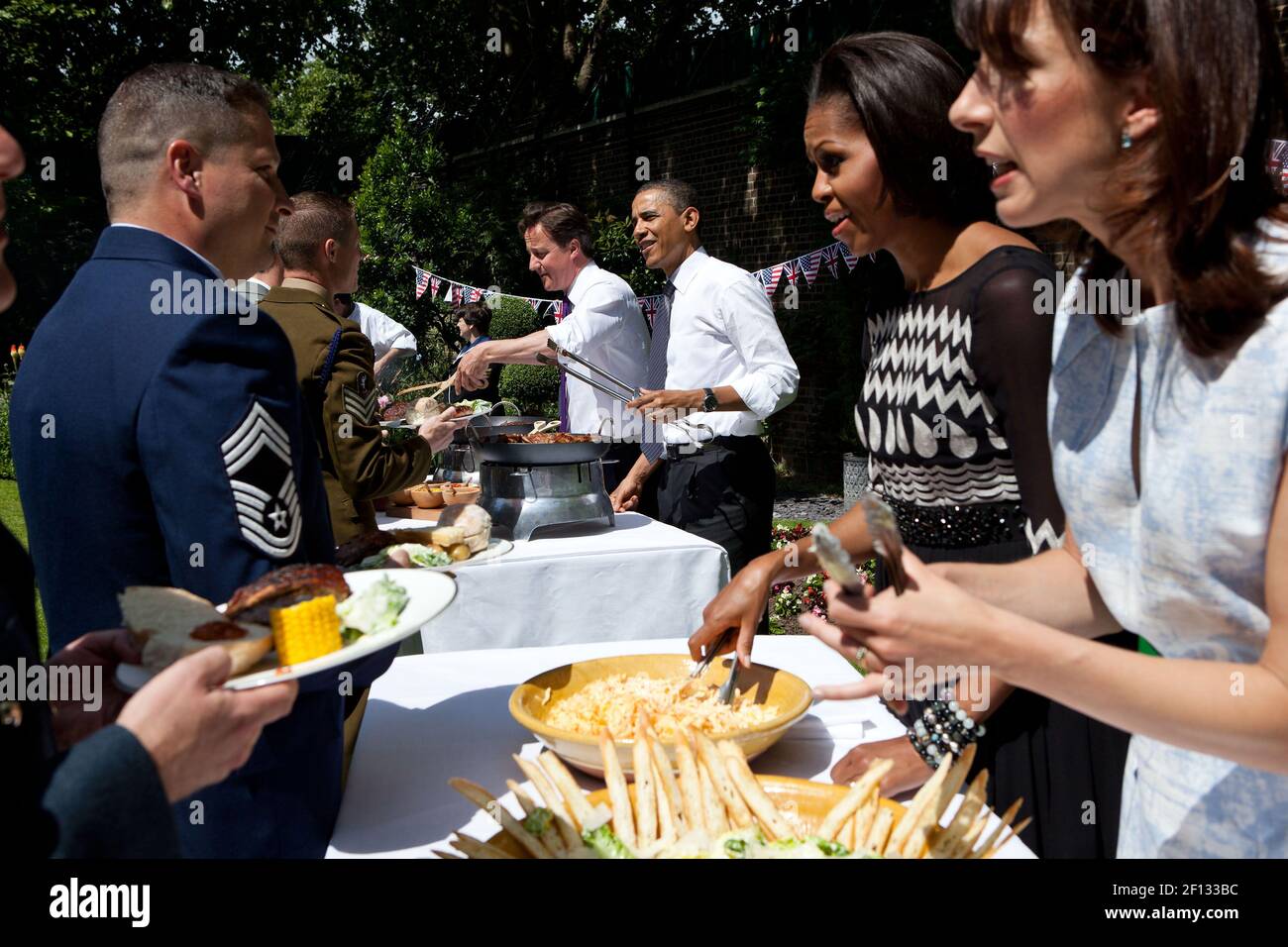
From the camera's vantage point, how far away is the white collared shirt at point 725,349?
4.55 m

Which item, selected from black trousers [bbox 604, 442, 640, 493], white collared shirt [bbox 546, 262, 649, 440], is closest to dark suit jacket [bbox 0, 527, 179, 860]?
white collared shirt [bbox 546, 262, 649, 440]

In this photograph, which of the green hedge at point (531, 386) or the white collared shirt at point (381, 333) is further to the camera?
the green hedge at point (531, 386)

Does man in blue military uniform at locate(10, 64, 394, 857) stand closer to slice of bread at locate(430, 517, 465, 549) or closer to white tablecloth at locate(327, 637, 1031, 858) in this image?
white tablecloth at locate(327, 637, 1031, 858)

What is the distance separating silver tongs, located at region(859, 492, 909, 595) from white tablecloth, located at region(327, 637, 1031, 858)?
52 cm

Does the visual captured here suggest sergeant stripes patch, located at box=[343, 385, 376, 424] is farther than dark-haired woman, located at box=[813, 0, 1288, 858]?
Yes

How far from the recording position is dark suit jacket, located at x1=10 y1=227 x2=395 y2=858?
5.08 feet

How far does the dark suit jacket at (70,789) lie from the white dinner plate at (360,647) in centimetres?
16

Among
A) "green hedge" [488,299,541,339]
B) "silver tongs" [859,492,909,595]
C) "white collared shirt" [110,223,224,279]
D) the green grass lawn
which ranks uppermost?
"green hedge" [488,299,541,339]

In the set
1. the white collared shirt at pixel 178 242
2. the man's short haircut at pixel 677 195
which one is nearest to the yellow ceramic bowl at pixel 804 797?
the white collared shirt at pixel 178 242

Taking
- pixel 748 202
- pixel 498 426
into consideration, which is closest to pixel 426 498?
pixel 498 426

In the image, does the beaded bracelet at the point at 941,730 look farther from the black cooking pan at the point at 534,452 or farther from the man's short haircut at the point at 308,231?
the man's short haircut at the point at 308,231

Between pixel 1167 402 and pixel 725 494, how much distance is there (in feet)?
11.2
